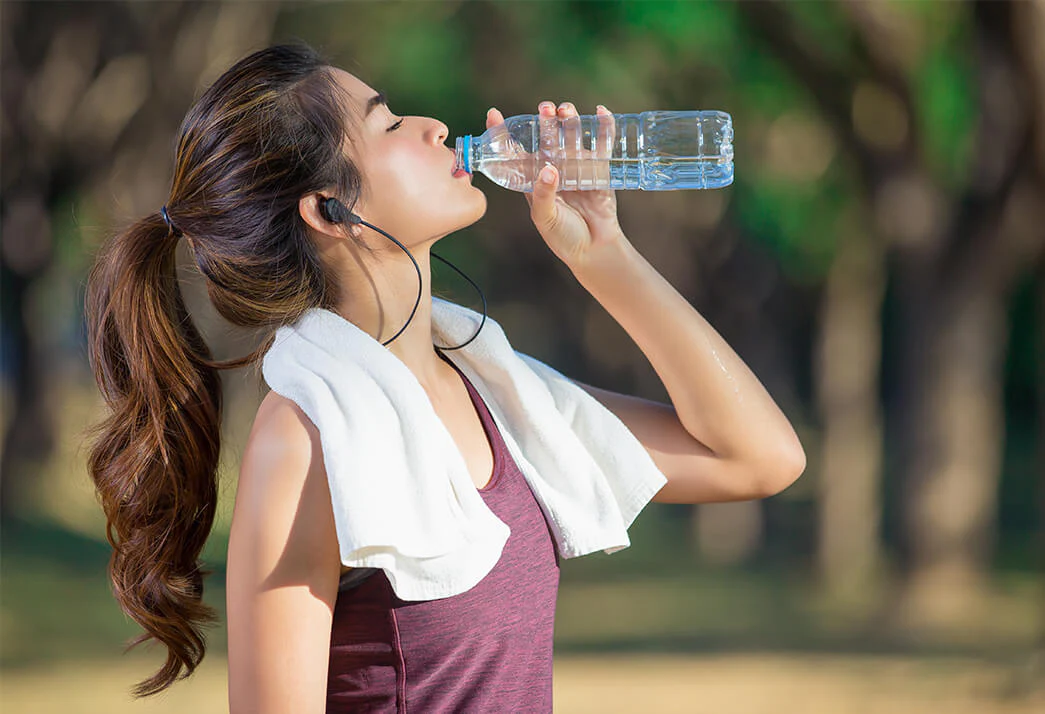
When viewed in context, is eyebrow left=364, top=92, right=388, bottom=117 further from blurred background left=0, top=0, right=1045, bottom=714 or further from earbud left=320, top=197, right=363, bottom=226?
blurred background left=0, top=0, right=1045, bottom=714

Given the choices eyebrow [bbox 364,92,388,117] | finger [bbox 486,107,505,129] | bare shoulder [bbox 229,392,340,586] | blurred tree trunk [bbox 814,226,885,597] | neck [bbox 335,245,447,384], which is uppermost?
eyebrow [bbox 364,92,388,117]

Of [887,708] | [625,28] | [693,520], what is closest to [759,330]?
[693,520]

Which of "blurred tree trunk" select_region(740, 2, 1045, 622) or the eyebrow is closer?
the eyebrow

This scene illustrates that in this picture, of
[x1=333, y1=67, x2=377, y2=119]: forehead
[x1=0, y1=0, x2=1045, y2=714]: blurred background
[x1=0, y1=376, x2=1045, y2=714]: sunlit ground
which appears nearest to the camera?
[x1=333, y1=67, x2=377, y2=119]: forehead

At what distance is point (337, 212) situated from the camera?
2500 mm

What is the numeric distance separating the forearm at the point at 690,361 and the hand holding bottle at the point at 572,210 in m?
0.03

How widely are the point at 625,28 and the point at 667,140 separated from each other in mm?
8904

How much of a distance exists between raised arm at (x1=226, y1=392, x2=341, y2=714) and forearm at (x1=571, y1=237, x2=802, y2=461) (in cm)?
88

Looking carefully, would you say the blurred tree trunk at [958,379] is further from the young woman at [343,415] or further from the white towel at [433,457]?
the white towel at [433,457]

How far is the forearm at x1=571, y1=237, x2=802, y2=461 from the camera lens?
2.76 metres

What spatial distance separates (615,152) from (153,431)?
1571mm

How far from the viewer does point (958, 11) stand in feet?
34.7

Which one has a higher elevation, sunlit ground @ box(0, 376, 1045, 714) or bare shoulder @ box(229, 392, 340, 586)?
bare shoulder @ box(229, 392, 340, 586)

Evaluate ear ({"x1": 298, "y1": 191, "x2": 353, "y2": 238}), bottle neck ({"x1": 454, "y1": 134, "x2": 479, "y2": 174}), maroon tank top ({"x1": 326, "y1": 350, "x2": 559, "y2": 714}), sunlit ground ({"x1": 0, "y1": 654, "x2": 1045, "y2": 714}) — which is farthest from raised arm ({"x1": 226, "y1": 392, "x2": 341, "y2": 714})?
sunlit ground ({"x1": 0, "y1": 654, "x2": 1045, "y2": 714})
